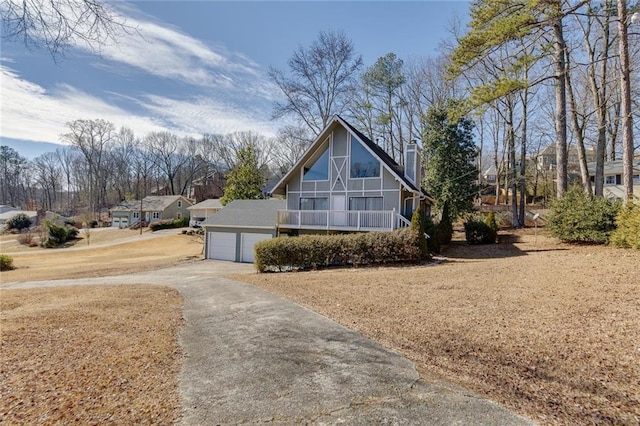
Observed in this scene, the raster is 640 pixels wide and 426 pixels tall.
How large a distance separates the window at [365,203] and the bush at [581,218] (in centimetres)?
838

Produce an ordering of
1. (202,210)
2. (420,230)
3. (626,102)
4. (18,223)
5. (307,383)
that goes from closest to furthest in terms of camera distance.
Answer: (307,383) < (626,102) < (420,230) < (202,210) < (18,223)

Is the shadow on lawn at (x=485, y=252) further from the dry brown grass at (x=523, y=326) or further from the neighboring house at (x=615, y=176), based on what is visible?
the neighboring house at (x=615, y=176)

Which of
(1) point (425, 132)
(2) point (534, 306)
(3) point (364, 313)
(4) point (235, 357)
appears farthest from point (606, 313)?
(1) point (425, 132)

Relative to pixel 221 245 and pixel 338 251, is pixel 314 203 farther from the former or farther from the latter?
pixel 221 245

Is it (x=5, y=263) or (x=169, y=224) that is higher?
(x=169, y=224)

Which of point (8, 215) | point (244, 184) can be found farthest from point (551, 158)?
point (8, 215)

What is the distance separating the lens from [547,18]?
13148mm

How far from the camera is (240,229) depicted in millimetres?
23031

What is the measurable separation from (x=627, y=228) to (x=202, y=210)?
141ft

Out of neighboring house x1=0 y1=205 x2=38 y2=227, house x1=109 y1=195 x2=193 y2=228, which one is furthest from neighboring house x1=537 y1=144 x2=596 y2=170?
neighboring house x1=0 y1=205 x2=38 y2=227

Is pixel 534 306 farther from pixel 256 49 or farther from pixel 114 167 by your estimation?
pixel 114 167

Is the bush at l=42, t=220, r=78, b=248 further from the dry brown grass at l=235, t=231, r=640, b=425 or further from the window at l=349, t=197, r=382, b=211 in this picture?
the dry brown grass at l=235, t=231, r=640, b=425

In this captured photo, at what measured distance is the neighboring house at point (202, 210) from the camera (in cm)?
4316

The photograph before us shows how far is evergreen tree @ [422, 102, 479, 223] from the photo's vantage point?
25.4 meters
